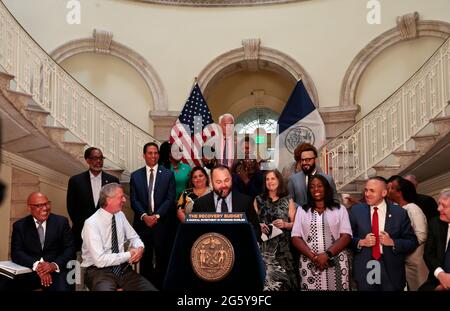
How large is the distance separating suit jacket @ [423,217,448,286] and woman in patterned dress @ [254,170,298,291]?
1.04 meters

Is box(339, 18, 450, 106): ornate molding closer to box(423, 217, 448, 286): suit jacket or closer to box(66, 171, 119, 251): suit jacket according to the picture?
box(66, 171, 119, 251): suit jacket

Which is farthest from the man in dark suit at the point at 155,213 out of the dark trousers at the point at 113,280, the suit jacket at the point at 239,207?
the dark trousers at the point at 113,280

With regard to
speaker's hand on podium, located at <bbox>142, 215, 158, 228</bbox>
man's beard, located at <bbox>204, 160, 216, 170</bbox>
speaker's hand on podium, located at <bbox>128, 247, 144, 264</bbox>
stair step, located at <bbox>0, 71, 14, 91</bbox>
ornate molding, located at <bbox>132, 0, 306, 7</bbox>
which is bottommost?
speaker's hand on podium, located at <bbox>128, 247, 144, 264</bbox>

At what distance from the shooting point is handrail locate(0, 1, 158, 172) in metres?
7.17

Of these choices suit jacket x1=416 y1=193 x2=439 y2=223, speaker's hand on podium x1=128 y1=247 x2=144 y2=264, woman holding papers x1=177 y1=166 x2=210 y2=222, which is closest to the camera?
speaker's hand on podium x1=128 y1=247 x2=144 y2=264

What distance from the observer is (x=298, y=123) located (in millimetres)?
8195

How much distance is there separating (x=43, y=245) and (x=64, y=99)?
369 centimetres

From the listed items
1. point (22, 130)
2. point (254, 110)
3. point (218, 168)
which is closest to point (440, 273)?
point (218, 168)

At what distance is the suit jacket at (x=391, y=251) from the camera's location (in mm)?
4418

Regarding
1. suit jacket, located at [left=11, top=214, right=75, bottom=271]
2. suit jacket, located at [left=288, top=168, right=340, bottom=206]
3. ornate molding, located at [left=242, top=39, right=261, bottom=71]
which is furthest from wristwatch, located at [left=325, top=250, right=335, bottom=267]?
ornate molding, located at [left=242, top=39, right=261, bottom=71]

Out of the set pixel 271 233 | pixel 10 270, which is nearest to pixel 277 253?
pixel 271 233

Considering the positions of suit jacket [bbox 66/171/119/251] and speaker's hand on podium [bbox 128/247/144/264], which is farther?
suit jacket [bbox 66/171/119/251]

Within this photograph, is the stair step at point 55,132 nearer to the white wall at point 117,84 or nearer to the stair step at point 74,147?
the stair step at point 74,147

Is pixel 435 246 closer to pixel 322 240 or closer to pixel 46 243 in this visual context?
pixel 322 240
